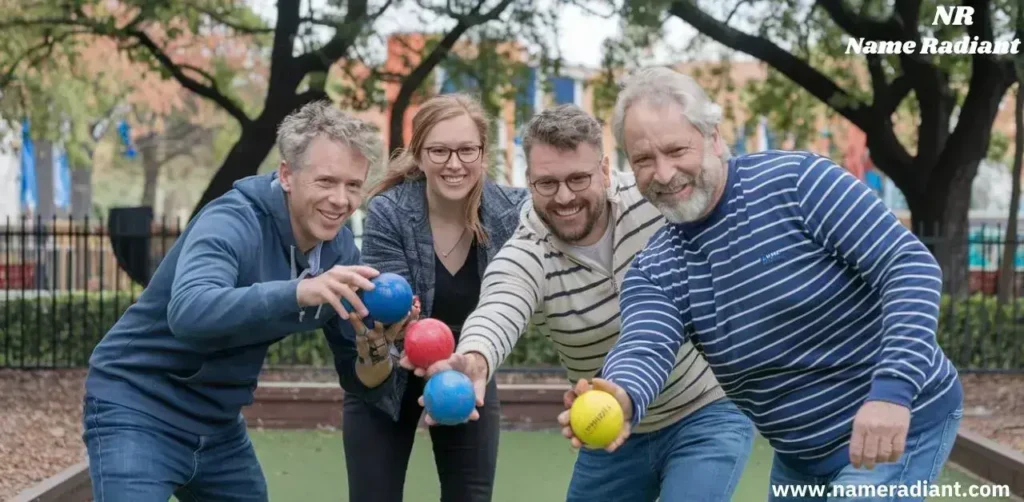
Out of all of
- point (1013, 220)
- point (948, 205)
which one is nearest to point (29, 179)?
point (948, 205)

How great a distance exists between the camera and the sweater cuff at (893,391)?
3039mm

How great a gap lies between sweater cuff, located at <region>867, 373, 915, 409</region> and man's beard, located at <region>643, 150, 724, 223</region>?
0.71m

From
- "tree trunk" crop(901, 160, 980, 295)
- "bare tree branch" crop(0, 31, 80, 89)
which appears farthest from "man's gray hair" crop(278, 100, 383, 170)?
"tree trunk" crop(901, 160, 980, 295)

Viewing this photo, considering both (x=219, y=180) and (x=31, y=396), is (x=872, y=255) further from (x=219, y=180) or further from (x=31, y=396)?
(x=219, y=180)

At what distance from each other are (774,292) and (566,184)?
84 centimetres

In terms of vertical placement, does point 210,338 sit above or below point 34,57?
below

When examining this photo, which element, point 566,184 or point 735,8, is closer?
point 566,184

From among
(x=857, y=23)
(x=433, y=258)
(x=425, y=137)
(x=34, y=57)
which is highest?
(x=857, y=23)

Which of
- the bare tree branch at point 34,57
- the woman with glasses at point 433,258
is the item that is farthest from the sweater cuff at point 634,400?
the bare tree branch at point 34,57

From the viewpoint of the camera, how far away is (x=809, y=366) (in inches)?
135

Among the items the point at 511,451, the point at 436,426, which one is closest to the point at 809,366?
the point at 436,426

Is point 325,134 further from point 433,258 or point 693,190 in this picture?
point 693,190

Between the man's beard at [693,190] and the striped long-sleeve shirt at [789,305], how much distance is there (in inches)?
2.1

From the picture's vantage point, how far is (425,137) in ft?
15.0
